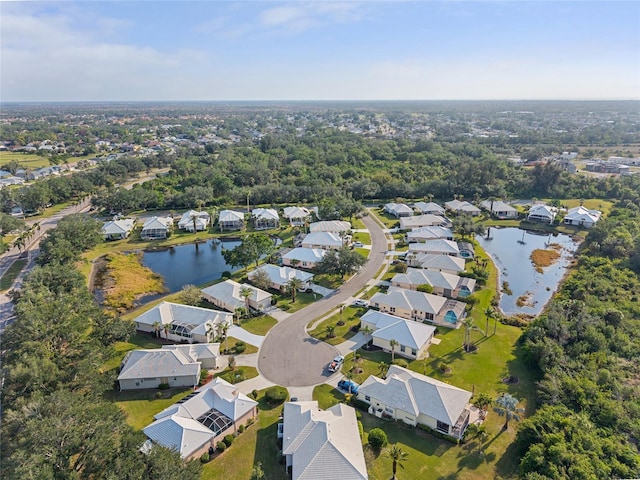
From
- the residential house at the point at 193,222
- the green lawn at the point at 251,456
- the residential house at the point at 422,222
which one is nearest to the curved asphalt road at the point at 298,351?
Answer: the green lawn at the point at 251,456

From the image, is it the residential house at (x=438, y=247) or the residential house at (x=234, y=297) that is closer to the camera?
the residential house at (x=234, y=297)

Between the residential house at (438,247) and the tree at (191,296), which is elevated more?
the tree at (191,296)

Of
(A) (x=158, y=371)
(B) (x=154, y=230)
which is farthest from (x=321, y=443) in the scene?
(B) (x=154, y=230)

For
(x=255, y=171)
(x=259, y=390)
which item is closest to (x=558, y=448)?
(x=259, y=390)

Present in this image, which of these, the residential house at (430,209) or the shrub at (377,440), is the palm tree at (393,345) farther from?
the residential house at (430,209)

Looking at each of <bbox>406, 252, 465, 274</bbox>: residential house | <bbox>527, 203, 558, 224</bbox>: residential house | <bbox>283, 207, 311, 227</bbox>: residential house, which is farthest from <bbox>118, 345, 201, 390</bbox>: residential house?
<bbox>527, 203, 558, 224</bbox>: residential house

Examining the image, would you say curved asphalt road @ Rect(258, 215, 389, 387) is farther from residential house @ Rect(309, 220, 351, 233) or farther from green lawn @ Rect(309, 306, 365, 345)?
residential house @ Rect(309, 220, 351, 233)

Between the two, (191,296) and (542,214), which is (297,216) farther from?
(542,214)
